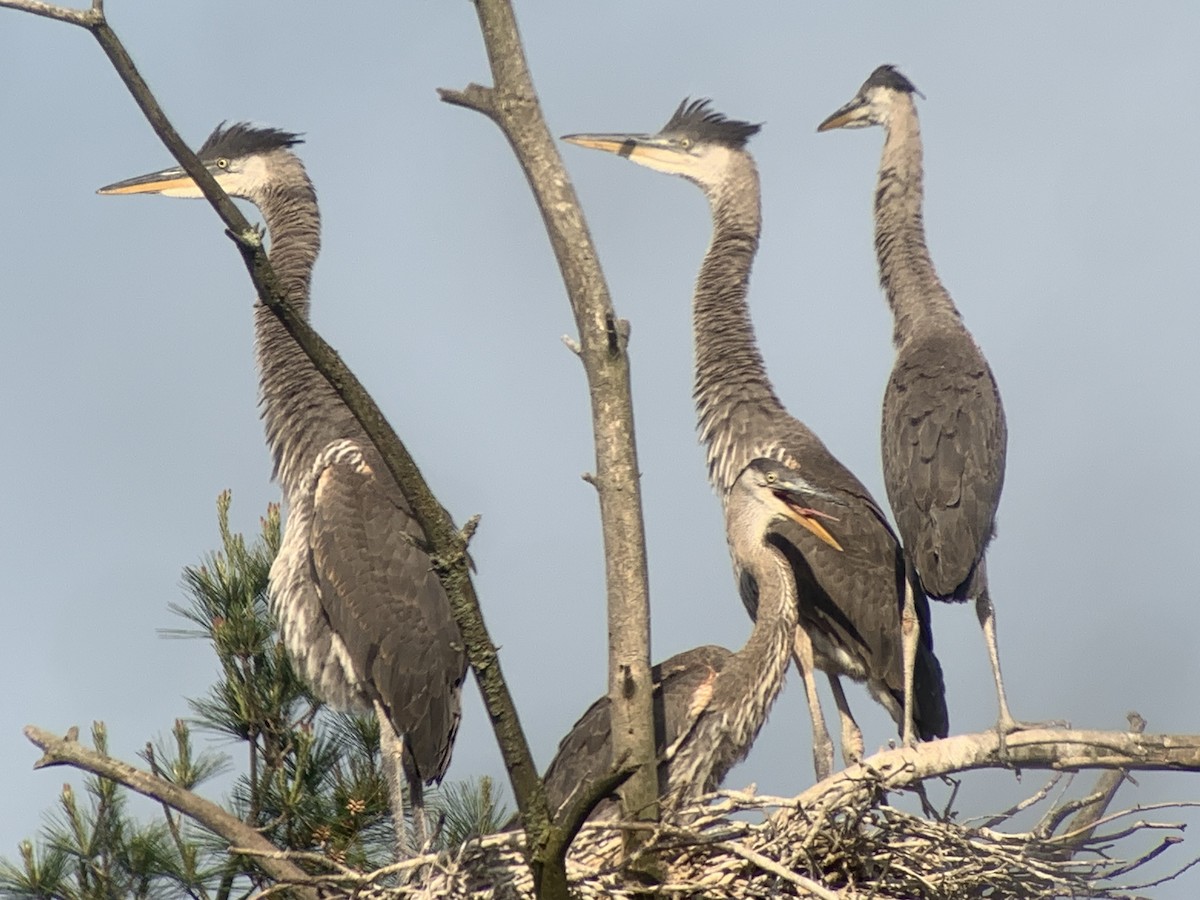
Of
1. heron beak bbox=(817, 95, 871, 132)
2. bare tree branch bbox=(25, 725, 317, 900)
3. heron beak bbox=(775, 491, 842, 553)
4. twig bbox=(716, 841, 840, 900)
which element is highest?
heron beak bbox=(817, 95, 871, 132)

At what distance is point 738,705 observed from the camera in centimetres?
566

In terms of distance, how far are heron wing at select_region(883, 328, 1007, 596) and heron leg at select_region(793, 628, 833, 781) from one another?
62 centimetres

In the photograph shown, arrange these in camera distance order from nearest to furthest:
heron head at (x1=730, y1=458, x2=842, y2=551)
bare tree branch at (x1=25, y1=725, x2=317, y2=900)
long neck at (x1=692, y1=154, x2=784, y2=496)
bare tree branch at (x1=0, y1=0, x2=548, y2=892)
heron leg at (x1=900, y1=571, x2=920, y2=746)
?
bare tree branch at (x1=0, y1=0, x2=548, y2=892) < bare tree branch at (x1=25, y1=725, x2=317, y2=900) < heron leg at (x1=900, y1=571, x2=920, y2=746) < heron head at (x1=730, y1=458, x2=842, y2=551) < long neck at (x1=692, y1=154, x2=784, y2=496)

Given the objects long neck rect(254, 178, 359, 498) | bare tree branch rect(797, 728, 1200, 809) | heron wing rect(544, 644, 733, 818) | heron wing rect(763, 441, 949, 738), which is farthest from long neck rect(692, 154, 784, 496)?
bare tree branch rect(797, 728, 1200, 809)

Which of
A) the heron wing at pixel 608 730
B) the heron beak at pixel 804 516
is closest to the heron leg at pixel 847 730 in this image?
the heron beak at pixel 804 516

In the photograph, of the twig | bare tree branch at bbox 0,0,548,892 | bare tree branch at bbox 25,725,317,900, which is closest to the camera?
bare tree branch at bbox 0,0,548,892

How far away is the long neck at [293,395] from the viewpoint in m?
7.20

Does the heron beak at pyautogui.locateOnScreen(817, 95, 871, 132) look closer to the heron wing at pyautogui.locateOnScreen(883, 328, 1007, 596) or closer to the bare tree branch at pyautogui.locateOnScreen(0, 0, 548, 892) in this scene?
the heron wing at pyautogui.locateOnScreen(883, 328, 1007, 596)

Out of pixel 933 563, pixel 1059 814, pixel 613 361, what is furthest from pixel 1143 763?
pixel 613 361

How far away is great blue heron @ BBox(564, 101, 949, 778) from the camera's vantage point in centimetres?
668

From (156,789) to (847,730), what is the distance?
2.80 metres

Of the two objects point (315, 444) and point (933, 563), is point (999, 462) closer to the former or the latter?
point (933, 563)

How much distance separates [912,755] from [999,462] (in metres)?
1.68

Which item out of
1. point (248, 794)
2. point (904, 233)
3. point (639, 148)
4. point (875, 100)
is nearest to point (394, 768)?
point (248, 794)
